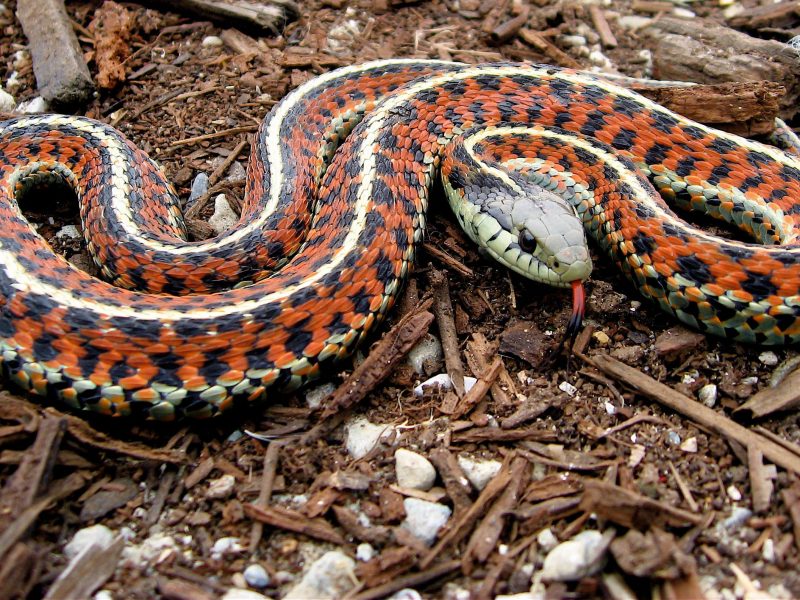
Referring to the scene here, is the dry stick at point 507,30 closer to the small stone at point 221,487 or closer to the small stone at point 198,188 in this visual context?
the small stone at point 198,188

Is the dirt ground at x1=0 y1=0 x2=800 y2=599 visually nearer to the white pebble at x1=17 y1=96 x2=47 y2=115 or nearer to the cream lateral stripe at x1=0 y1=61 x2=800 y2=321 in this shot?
the cream lateral stripe at x1=0 y1=61 x2=800 y2=321

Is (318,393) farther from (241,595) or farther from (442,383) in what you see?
(241,595)

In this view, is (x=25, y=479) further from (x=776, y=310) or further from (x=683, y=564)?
(x=776, y=310)

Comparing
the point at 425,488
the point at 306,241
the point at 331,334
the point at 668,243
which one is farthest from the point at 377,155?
the point at 425,488

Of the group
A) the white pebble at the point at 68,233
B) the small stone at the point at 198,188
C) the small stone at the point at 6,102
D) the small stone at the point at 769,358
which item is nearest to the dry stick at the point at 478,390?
the small stone at the point at 769,358

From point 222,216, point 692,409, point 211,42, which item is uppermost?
point 211,42

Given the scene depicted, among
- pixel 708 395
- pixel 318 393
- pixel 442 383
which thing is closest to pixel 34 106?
pixel 318 393
